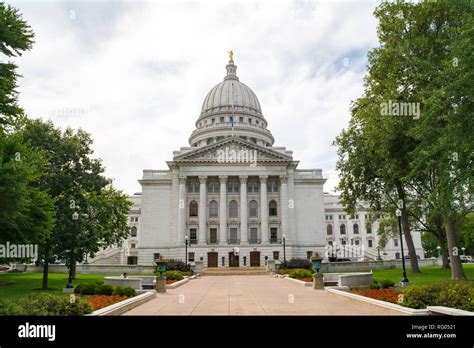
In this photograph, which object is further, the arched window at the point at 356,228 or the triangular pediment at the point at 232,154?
the arched window at the point at 356,228

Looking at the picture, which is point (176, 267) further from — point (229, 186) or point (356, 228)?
point (356, 228)

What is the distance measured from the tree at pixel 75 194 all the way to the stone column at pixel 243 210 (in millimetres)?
31104

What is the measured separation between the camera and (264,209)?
65375mm

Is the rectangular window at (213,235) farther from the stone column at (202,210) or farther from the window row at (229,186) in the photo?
the window row at (229,186)

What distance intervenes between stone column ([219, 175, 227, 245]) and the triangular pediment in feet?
11.6

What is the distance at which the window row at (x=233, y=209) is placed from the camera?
66688mm

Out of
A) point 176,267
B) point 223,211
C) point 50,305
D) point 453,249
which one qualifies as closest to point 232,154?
point 223,211

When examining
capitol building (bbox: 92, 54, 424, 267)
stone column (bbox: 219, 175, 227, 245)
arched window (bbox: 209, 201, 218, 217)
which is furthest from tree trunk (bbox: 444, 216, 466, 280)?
arched window (bbox: 209, 201, 218, 217)

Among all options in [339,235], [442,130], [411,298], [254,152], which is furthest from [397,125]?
[339,235]

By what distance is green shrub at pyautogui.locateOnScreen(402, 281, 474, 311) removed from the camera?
40.2 ft

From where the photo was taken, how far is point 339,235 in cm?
9581

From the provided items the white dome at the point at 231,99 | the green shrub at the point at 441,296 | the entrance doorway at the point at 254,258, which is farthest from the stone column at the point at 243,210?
the green shrub at the point at 441,296
